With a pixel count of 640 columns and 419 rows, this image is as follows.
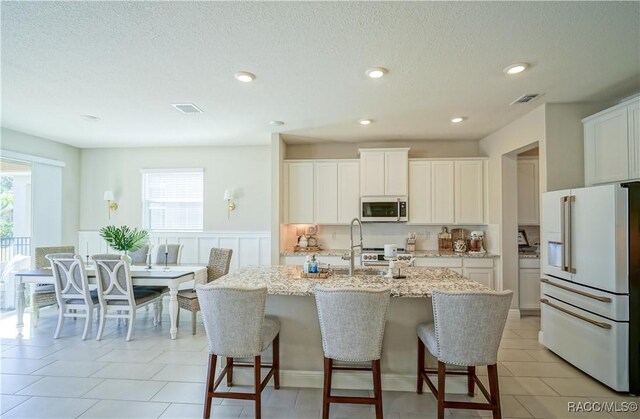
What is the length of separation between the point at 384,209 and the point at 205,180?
10.6ft

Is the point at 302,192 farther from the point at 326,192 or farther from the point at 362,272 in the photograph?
the point at 362,272

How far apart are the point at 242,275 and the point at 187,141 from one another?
11.3ft

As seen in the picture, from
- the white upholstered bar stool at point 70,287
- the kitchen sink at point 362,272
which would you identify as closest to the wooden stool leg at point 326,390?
the kitchen sink at point 362,272

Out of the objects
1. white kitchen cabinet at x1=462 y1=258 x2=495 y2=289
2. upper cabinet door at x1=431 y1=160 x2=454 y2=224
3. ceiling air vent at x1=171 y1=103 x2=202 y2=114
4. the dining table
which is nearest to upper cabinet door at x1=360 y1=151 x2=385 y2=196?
upper cabinet door at x1=431 y1=160 x2=454 y2=224

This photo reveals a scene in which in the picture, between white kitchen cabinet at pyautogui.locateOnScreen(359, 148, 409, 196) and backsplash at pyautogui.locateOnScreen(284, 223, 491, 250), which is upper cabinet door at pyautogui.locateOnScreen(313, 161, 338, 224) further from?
backsplash at pyautogui.locateOnScreen(284, 223, 491, 250)

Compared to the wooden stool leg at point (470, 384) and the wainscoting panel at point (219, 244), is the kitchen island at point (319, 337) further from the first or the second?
the wainscoting panel at point (219, 244)

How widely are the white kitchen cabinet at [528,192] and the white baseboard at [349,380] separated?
3.32 meters

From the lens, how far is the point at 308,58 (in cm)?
253

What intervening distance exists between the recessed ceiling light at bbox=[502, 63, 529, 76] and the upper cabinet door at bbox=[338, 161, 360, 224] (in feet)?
8.72

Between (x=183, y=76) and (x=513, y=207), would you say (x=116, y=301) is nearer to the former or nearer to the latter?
(x=183, y=76)

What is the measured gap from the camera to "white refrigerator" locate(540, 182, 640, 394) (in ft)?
8.27

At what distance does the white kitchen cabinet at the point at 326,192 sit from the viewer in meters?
5.18

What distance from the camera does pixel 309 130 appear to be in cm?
468

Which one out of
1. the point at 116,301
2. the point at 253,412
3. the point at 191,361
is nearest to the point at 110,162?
the point at 116,301
